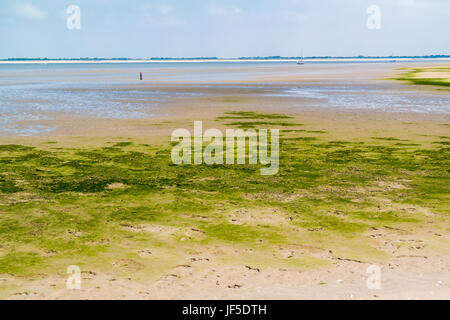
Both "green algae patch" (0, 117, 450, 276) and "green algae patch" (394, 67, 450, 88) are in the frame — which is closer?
"green algae patch" (0, 117, 450, 276)

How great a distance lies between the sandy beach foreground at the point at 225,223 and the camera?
6.15m

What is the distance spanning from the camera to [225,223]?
8438 millimetres

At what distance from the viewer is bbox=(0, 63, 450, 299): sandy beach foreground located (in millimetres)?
6152
